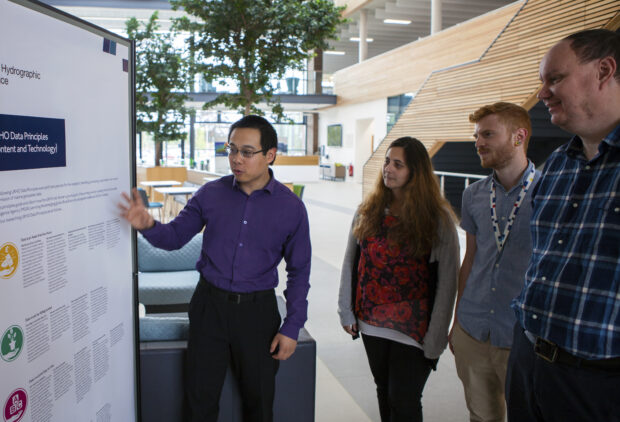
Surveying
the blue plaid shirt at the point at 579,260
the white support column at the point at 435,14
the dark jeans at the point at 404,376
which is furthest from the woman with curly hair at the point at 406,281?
the white support column at the point at 435,14

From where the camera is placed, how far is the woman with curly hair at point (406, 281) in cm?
220

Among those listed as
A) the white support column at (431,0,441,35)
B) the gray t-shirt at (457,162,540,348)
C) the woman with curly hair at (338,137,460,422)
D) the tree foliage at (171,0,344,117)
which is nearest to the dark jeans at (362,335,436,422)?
the woman with curly hair at (338,137,460,422)

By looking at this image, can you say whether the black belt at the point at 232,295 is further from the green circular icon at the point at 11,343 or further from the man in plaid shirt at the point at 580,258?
the man in plaid shirt at the point at 580,258

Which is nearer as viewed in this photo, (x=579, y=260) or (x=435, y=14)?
(x=579, y=260)

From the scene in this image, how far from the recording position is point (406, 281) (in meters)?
2.25

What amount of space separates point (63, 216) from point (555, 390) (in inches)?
60.5

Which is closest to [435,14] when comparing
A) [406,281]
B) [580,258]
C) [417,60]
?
[417,60]

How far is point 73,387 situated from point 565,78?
1.77m

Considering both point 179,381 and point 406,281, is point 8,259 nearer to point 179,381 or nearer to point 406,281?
point 179,381

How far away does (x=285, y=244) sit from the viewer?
2225mm

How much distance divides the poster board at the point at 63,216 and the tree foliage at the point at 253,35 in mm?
5210

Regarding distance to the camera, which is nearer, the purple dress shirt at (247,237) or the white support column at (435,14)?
the purple dress shirt at (247,237)

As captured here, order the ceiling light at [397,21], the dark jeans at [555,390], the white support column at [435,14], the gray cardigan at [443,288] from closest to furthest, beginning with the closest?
the dark jeans at [555,390]
the gray cardigan at [443,288]
the white support column at [435,14]
the ceiling light at [397,21]

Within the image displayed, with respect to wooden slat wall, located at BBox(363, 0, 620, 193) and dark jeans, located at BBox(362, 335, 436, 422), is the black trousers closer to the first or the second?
dark jeans, located at BBox(362, 335, 436, 422)
